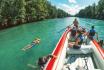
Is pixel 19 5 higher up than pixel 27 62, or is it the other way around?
pixel 19 5

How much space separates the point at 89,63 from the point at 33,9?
56.1 m

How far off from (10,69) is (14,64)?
1028mm

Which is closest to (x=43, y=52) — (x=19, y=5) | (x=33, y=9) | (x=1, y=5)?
(x=1, y=5)

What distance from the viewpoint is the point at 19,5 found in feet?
159

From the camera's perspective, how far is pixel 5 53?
16891mm

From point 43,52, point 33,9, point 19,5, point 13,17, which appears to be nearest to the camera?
point 43,52

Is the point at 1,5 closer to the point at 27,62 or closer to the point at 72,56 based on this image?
the point at 27,62

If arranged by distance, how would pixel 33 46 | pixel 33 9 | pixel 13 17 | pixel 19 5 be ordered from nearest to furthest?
pixel 33 46
pixel 13 17
pixel 19 5
pixel 33 9

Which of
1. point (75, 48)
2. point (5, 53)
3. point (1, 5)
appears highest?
point (1, 5)

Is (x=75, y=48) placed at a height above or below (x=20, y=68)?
above

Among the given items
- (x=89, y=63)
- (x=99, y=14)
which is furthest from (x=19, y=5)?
(x=99, y=14)

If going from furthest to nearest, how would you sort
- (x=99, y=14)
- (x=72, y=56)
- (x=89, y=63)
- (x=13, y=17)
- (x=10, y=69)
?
1. (x=99, y=14)
2. (x=13, y=17)
3. (x=10, y=69)
4. (x=72, y=56)
5. (x=89, y=63)

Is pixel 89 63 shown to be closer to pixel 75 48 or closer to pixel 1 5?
pixel 75 48

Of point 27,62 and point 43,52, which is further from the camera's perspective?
point 43,52
